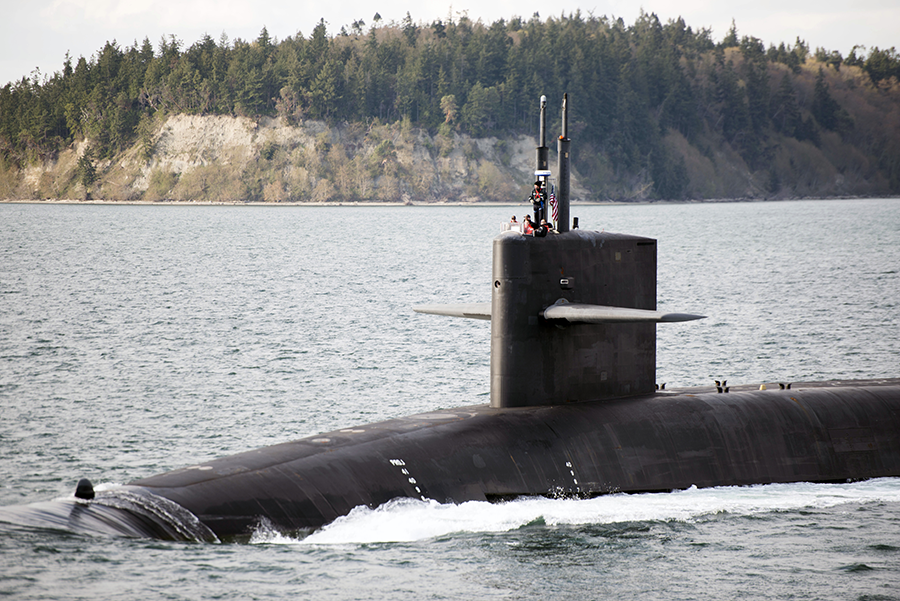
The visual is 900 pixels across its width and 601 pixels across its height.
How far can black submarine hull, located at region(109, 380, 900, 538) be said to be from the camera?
42.3 ft

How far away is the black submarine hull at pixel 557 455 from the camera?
42.3 ft

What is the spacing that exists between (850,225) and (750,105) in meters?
72.6

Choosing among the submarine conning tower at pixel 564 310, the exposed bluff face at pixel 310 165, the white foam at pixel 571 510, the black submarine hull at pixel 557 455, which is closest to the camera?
the black submarine hull at pixel 557 455

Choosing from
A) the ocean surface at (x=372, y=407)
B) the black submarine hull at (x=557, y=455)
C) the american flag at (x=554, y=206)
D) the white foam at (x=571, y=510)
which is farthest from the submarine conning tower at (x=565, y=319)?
the ocean surface at (x=372, y=407)

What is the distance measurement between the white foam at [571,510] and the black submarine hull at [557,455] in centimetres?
15

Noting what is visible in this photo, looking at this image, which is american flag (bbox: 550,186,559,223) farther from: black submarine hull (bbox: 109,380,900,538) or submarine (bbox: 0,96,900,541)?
black submarine hull (bbox: 109,380,900,538)

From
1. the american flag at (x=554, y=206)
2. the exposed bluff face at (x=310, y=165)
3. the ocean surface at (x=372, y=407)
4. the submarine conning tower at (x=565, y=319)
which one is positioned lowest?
the ocean surface at (x=372, y=407)

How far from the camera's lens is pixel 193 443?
21297 mm

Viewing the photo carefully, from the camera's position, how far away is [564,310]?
14.8 metres

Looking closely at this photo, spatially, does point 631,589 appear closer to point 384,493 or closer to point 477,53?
point 384,493

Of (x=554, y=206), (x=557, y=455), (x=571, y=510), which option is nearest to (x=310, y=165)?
(x=554, y=206)

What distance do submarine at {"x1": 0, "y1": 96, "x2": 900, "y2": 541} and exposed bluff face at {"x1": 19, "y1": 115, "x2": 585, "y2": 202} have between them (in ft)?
441

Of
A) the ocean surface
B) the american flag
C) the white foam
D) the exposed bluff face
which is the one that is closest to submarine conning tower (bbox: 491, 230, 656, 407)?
the american flag

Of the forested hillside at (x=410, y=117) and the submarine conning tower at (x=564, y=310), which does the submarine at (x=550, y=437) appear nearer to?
the submarine conning tower at (x=564, y=310)
